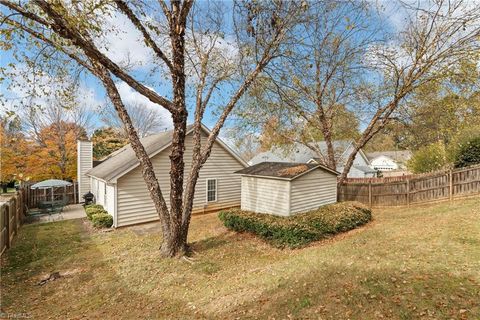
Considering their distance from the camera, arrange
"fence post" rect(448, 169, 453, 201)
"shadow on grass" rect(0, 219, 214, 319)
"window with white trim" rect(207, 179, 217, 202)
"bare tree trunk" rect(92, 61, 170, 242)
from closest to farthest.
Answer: "shadow on grass" rect(0, 219, 214, 319) → "bare tree trunk" rect(92, 61, 170, 242) → "fence post" rect(448, 169, 453, 201) → "window with white trim" rect(207, 179, 217, 202)

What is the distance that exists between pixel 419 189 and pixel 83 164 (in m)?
22.3

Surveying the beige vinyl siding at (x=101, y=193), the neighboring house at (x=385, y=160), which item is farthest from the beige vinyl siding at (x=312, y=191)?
the neighboring house at (x=385, y=160)

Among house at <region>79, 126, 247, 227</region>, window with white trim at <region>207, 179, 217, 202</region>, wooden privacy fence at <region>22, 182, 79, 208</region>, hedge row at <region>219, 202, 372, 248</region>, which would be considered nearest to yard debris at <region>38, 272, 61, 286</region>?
house at <region>79, 126, 247, 227</region>

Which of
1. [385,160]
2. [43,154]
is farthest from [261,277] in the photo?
[385,160]

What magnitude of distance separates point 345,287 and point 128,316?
428 cm

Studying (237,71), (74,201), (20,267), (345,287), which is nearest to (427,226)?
(345,287)

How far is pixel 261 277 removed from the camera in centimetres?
581

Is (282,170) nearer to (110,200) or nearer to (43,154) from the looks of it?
(110,200)

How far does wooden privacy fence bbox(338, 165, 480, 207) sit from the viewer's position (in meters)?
11.8

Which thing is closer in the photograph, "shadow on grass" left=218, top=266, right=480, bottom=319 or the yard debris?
"shadow on grass" left=218, top=266, right=480, bottom=319

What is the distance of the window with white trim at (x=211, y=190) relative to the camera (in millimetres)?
14258

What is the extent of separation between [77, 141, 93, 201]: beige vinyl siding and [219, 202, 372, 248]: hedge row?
12980mm

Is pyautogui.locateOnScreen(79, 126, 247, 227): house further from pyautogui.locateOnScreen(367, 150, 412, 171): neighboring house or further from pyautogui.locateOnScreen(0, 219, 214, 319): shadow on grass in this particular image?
pyautogui.locateOnScreen(367, 150, 412, 171): neighboring house

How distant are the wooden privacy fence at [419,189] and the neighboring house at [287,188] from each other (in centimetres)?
342
